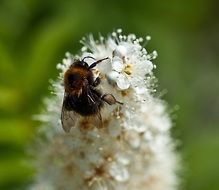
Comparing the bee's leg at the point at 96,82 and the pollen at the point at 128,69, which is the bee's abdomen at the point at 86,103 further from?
the pollen at the point at 128,69

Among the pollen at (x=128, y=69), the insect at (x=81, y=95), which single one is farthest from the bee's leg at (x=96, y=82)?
the pollen at (x=128, y=69)

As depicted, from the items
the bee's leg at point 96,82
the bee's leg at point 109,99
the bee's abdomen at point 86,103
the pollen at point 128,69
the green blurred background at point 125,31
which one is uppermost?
the green blurred background at point 125,31

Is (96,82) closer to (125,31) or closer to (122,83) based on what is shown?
(122,83)

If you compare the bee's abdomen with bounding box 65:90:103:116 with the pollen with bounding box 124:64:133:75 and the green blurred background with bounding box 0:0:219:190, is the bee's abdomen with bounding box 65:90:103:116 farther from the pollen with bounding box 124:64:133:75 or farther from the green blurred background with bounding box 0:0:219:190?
the green blurred background with bounding box 0:0:219:190

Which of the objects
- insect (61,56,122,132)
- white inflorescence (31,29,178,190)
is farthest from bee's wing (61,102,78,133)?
white inflorescence (31,29,178,190)

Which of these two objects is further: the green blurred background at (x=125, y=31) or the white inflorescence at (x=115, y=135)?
the green blurred background at (x=125, y=31)

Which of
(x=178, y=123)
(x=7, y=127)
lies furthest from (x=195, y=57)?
(x=7, y=127)
